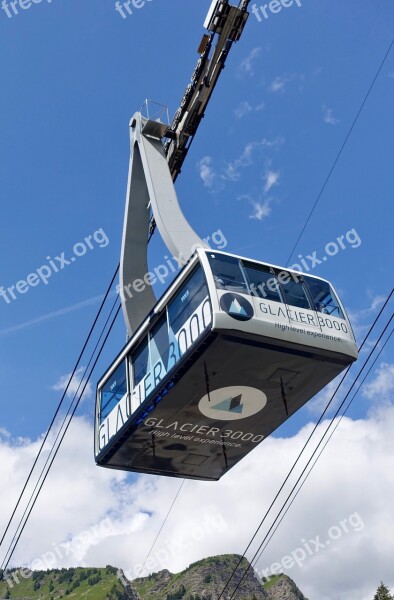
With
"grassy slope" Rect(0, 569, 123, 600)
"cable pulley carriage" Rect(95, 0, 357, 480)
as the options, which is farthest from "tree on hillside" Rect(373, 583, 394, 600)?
"grassy slope" Rect(0, 569, 123, 600)

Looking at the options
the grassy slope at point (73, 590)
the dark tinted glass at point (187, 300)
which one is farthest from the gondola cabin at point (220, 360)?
the grassy slope at point (73, 590)

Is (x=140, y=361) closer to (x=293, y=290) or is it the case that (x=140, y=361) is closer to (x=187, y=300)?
(x=187, y=300)

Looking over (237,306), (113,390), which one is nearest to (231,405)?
(237,306)

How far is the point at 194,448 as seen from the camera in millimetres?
12625

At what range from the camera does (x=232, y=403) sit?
A: 11164mm

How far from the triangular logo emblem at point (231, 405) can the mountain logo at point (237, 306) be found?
1924 millimetres

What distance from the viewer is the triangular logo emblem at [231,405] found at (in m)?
11.1

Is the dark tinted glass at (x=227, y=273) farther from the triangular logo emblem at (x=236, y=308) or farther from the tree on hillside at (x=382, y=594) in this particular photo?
the tree on hillside at (x=382, y=594)

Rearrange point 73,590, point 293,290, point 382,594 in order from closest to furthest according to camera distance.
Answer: point 293,290
point 382,594
point 73,590

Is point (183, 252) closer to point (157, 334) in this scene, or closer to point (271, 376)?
point (157, 334)

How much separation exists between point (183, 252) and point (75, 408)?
5244 millimetres

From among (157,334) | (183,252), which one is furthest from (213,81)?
(157,334)

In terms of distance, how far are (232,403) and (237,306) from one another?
223 centimetres

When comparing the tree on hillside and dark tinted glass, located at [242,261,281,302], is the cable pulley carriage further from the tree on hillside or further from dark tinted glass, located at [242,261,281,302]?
the tree on hillside
